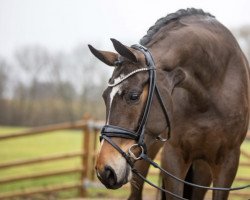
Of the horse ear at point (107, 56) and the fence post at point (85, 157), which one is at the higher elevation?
the horse ear at point (107, 56)

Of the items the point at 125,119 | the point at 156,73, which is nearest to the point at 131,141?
A: the point at 125,119

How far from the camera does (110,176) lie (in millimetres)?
2473

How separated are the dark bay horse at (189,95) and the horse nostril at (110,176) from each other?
54mm

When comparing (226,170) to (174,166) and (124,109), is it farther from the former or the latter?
(124,109)

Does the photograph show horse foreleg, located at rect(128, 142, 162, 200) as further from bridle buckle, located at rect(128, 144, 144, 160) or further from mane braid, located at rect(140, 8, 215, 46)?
bridle buckle, located at rect(128, 144, 144, 160)

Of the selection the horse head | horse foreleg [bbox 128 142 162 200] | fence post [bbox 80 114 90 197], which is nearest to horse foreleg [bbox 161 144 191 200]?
horse foreleg [bbox 128 142 162 200]

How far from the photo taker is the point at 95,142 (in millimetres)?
8344

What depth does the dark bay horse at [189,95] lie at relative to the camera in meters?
2.56

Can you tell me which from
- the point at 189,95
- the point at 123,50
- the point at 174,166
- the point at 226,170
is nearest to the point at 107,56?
the point at 123,50

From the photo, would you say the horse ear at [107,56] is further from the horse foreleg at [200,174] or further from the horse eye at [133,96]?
the horse foreleg at [200,174]

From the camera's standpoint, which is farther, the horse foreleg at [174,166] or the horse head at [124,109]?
the horse foreleg at [174,166]

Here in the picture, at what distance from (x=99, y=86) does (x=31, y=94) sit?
591 cm

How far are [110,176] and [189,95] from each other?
1100 millimetres

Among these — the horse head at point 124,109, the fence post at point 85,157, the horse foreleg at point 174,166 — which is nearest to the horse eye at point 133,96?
the horse head at point 124,109
